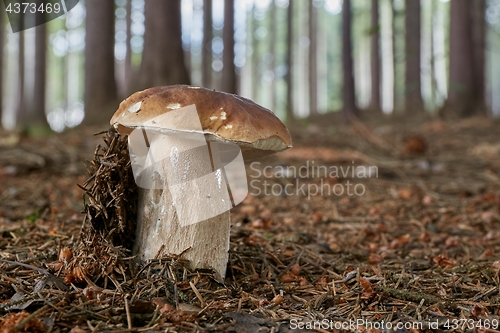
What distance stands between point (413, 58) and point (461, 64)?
4.46 metres

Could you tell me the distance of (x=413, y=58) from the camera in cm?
1348

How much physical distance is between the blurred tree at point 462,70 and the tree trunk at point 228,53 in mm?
5552

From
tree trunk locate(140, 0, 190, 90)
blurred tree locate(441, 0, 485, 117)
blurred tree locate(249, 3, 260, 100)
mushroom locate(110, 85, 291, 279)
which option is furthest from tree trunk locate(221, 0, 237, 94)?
blurred tree locate(249, 3, 260, 100)

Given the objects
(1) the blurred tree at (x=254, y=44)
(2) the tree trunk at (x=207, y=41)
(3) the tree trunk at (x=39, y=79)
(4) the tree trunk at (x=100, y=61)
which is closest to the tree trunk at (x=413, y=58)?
(2) the tree trunk at (x=207, y=41)

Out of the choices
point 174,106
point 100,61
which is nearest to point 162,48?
point 100,61

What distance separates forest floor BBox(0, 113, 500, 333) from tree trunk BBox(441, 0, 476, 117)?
14.9 ft

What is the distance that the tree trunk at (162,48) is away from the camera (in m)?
6.39

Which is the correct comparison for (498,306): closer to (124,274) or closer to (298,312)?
(298,312)

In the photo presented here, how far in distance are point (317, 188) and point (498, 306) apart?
290 centimetres

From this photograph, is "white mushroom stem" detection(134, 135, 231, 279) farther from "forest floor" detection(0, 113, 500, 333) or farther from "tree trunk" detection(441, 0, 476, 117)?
"tree trunk" detection(441, 0, 476, 117)

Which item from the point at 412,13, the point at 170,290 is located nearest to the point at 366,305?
the point at 170,290

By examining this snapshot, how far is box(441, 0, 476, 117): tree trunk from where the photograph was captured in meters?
9.15

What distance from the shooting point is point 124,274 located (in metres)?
1.96

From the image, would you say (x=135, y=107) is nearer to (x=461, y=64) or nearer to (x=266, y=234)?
(x=266, y=234)
